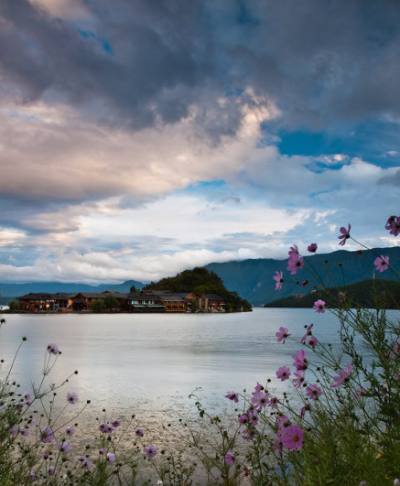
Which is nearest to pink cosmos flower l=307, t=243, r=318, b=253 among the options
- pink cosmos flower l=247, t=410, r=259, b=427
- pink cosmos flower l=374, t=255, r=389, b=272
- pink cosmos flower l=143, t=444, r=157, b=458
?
pink cosmos flower l=374, t=255, r=389, b=272

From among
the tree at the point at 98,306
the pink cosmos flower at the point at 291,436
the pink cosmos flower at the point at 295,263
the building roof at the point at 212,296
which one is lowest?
the tree at the point at 98,306

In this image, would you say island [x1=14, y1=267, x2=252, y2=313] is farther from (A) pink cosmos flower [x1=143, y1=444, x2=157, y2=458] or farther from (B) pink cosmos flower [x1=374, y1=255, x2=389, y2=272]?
(B) pink cosmos flower [x1=374, y1=255, x2=389, y2=272]

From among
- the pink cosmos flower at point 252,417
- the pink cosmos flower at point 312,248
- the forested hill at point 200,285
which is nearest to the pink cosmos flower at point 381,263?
the pink cosmos flower at point 312,248

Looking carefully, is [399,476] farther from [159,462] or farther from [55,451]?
[55,451]

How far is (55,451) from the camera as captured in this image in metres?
6.66

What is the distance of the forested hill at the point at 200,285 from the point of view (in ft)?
487

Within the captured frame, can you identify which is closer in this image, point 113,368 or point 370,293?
point 370,293

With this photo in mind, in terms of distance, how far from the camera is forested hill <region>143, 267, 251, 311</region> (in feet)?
487

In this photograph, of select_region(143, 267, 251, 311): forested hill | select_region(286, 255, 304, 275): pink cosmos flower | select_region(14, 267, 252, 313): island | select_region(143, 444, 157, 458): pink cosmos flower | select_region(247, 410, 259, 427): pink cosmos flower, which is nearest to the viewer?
select_region(286, 255, 304, 275): pink cosmos flower

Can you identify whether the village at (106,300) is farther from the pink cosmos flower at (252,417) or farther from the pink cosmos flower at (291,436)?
the pink cosmos flower at (291,436)

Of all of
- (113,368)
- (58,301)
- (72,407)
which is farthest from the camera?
(58,301)

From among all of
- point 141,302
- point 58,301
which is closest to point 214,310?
point 141,302

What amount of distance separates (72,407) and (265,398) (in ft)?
25.6

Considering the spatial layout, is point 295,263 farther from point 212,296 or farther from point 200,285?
point 200,285
